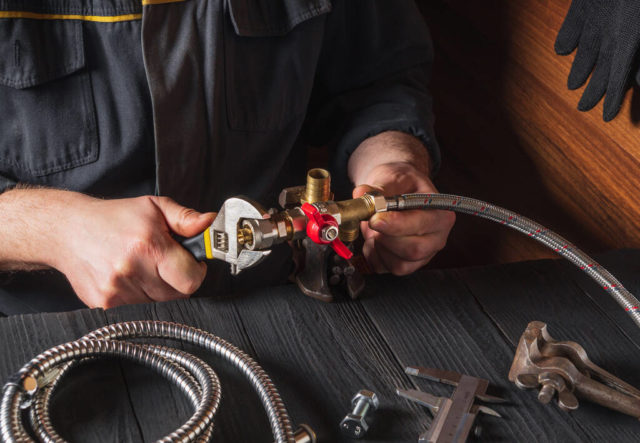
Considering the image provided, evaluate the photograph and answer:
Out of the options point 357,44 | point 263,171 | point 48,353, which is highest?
point 357,44

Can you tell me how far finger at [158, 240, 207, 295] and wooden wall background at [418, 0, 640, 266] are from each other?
73 centimetres

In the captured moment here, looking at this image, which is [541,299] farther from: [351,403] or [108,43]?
[108,43]

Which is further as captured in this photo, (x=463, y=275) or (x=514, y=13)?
(x=514, y=13)

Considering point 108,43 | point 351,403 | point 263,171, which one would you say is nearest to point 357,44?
point 263,171

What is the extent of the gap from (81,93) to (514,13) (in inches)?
34.3

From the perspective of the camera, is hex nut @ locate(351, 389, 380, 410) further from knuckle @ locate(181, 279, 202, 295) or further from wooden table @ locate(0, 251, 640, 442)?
knuckle @ locate(181, 279, 202, 295)

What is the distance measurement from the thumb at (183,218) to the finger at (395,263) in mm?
283

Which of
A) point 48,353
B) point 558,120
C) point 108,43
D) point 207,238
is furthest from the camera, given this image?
point 558,120

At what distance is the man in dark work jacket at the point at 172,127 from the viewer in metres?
0.85

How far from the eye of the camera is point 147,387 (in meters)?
0.63

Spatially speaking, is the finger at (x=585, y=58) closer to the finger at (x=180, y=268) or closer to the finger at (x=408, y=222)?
the finger at (x=408, y=222)

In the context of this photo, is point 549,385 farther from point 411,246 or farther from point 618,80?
point 618,80

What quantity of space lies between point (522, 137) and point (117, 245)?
2.86 ft

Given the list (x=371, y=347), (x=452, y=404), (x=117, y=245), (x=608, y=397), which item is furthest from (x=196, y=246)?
(x=608, y=397)
